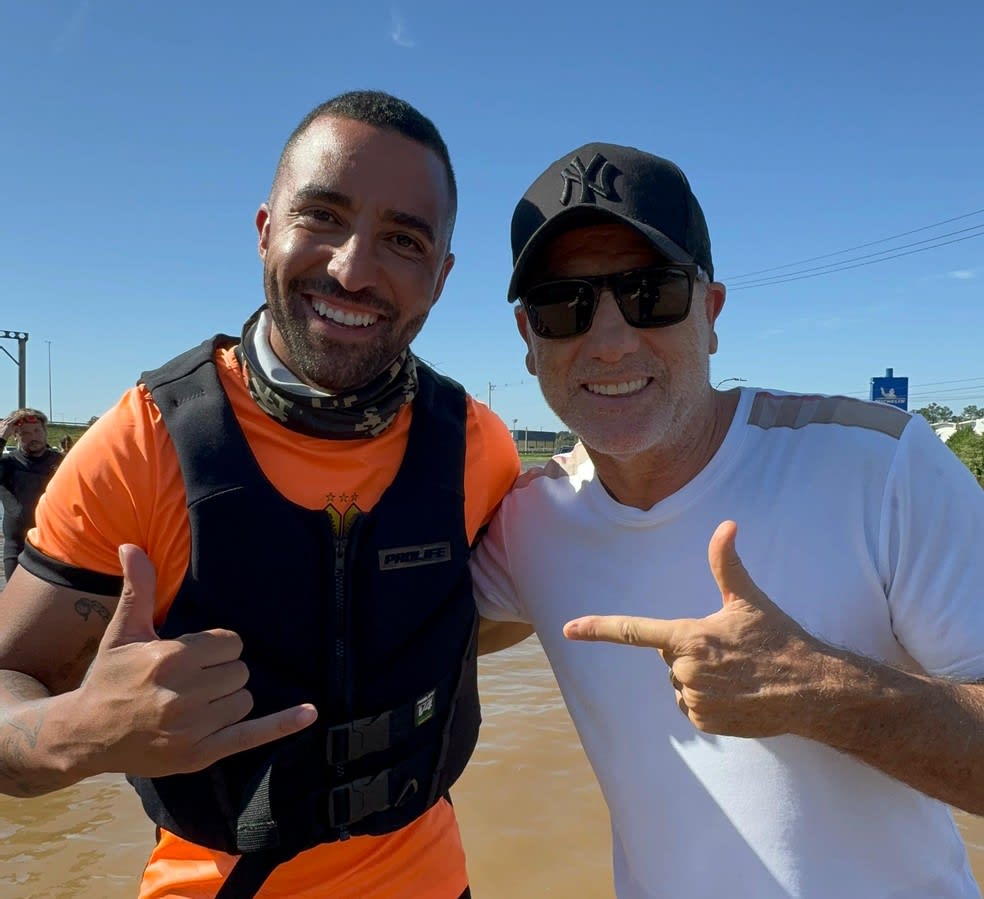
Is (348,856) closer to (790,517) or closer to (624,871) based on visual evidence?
(624,871)

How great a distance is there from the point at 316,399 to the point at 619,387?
83 centimetres

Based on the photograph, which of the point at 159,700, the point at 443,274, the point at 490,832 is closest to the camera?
the point at 159,700

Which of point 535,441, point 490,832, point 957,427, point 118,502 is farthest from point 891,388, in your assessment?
point 535,441

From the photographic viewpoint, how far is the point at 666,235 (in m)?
2.06

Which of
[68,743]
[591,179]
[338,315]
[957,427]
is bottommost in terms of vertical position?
[68,743]

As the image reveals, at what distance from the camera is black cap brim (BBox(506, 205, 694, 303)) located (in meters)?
2.02

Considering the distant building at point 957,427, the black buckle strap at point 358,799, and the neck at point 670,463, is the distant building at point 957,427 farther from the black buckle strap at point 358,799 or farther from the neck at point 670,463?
the black buckle strap at point 358,799

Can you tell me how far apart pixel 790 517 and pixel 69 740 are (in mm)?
1683

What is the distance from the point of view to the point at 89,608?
1796 millimetres

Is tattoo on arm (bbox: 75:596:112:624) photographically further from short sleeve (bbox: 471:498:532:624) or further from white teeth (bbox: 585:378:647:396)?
white teeth (bbox: 585:378:647:396)

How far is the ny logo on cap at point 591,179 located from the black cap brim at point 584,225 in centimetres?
4

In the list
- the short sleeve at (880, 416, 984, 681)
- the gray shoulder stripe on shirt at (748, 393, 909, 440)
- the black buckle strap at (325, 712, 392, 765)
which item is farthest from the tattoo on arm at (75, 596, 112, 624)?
the short sleeve at (880, 416, 984, 681)

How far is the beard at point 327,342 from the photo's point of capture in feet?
6.75

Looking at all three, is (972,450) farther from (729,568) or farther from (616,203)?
(729,568)
